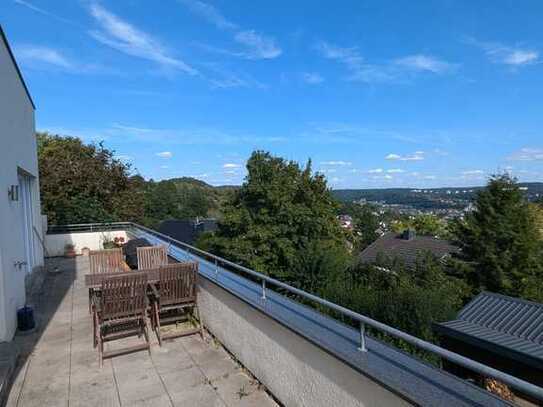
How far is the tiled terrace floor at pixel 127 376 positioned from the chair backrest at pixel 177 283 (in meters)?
0.46

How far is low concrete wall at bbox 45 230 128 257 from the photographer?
1097 centimetres

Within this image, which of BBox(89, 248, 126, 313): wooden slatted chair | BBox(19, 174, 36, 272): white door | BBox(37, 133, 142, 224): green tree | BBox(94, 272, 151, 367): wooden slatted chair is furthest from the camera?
BBox(37, 133, 142, 224): green tree

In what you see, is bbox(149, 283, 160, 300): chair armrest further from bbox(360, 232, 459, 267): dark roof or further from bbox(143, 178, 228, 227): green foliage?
bbox(143, 178, 228, 227): green foliage

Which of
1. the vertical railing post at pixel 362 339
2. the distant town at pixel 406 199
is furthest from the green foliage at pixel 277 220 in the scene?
the distant town at pixel 406 199

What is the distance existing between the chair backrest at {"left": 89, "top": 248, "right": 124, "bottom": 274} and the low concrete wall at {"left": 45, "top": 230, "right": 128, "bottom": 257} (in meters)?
6.14

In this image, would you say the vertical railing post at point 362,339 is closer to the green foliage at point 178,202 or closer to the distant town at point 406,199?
the green foliage at point 178,202

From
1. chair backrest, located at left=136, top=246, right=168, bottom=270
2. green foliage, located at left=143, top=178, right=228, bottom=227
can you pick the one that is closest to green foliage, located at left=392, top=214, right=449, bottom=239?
green foliage, located at left=143, top=178, right=228, bottom=227

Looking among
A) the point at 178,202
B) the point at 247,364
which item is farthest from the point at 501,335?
the point at 178,202

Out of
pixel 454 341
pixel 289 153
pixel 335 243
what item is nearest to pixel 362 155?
pixel 289 153

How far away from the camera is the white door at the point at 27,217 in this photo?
690 cm

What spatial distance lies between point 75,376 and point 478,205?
21.2 meters

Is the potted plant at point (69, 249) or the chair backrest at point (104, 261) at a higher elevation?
the chair backrest at point (104, 261)

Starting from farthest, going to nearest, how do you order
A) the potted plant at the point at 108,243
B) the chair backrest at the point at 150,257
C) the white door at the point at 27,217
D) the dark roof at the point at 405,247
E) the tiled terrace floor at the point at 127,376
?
the dark roof at the point at 405,247
the potted plant at the point at 108,243
the white door at the point at 27,217
the chair backrest at the point at 150,257
the tiled terrace floor at the point at 127,376

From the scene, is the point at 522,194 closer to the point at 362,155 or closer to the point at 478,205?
the point at 478,205
